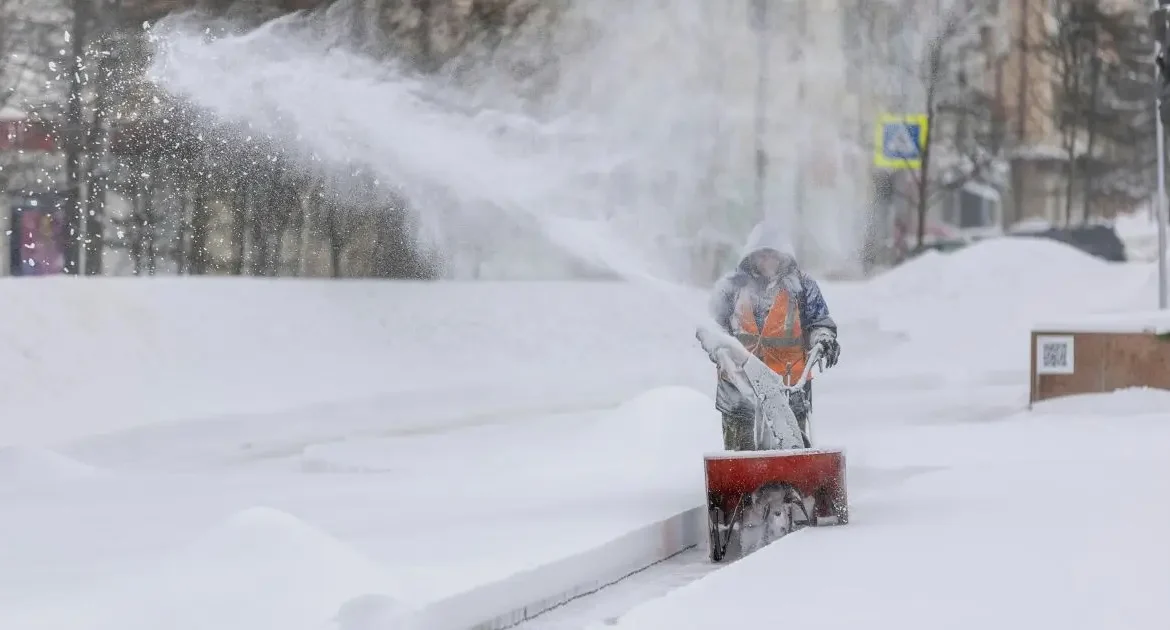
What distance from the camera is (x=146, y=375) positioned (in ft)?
68.9

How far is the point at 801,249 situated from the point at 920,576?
33889 millimetres

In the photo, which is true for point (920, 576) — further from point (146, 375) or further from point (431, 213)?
point (431, 213)

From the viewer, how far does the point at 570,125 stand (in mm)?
30781

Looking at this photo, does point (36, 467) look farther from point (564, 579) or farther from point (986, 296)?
point (986, 296)

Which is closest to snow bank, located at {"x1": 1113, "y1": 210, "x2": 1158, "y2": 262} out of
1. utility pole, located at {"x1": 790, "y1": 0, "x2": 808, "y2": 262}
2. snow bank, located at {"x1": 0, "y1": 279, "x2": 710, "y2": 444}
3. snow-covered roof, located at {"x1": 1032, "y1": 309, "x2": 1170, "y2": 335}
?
utility pole, located at {"x1": 790, "y1": 0, "x2": 808, "y2": 262}

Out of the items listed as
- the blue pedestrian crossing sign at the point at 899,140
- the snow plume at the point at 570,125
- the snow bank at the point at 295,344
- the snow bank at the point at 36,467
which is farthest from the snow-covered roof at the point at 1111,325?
the blue pedestrian crossing sign at the point at 899,140

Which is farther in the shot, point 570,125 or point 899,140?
point 899,140

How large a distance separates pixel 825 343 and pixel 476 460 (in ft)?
17.4

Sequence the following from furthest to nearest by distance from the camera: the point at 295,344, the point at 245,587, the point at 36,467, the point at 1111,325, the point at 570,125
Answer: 1. the point at 570,125
2. the point at 295,344
3. the point at 1111,325
4. the point at 36,467
5. the point at 245,587

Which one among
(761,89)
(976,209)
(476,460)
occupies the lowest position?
(476,460)

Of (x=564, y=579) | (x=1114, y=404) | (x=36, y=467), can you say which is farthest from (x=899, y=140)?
(x=564, y=579)

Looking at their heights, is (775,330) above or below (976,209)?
below

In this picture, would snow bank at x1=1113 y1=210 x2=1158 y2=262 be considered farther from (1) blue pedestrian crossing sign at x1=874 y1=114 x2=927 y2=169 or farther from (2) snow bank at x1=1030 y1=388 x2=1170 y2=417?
(2) snow bank at x1=1030 y1=388 x2=1170 y2=417

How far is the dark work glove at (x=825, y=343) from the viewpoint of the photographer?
9430 mm
